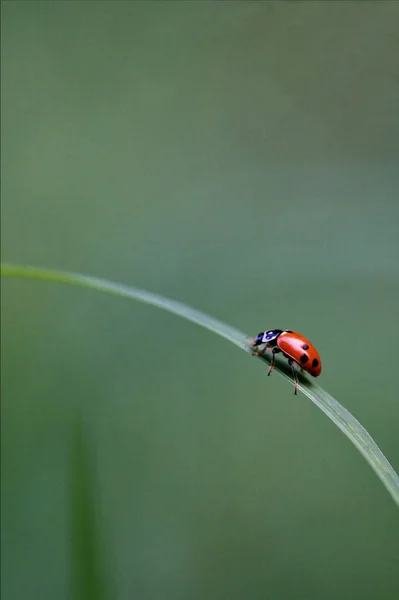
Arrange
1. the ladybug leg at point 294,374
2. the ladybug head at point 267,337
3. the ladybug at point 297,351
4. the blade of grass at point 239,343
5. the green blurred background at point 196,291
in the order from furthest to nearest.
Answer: the green blurred background at point 196,291 → the ladybug head at point 267,337 → the ladybug at point 297,351 → the ladybug leg at point 294,374 → the blade of grass at point 239,343

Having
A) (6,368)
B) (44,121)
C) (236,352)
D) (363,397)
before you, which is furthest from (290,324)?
(44,121)

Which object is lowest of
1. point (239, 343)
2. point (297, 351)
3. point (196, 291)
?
point (239, 343)

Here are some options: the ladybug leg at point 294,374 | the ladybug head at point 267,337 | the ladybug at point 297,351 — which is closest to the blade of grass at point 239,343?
the ladybug leg at point 294,374

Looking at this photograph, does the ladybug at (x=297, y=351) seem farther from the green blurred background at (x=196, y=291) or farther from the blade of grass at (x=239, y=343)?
the green blurred background at (x=196, y=291)

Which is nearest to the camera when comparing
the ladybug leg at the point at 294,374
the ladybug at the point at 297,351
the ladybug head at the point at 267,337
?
the ladybug leg at the point at 294,374

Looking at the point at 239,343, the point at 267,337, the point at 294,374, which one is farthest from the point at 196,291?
the point at 239,343

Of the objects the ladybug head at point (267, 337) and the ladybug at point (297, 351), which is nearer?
the ladybug at point (297, 351)

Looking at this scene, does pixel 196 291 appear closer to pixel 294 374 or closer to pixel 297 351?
pixel 297 351

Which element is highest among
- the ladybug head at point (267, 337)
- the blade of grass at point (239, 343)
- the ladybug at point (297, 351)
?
the ladybug head at point (267, 337)

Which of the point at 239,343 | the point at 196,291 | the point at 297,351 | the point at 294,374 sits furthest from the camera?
the point at 196,291

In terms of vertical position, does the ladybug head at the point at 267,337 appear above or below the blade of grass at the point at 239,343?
above
